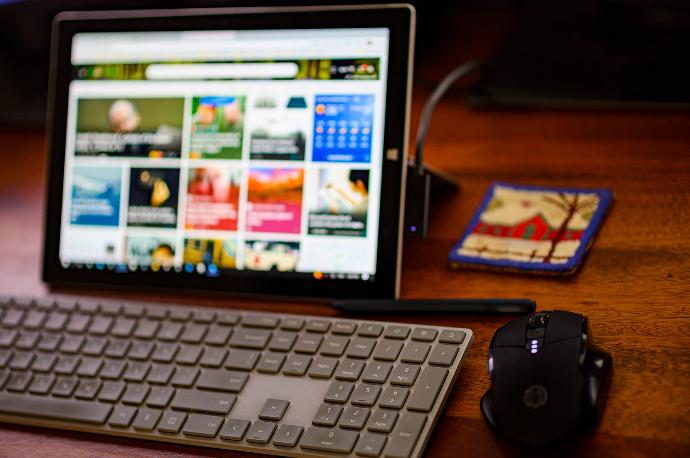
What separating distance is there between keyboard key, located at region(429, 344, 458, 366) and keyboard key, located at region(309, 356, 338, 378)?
0.28 ft

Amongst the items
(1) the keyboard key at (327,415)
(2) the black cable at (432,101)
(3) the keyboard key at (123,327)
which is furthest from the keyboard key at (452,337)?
(3) the keyboard key at (123,327)

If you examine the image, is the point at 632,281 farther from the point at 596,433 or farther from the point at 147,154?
the point at 147,154

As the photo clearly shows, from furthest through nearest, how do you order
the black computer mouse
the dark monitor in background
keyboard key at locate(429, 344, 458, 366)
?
the dark monitor in background
keyboard key at locate(429, 344, 458, 366)
the black computer mouse

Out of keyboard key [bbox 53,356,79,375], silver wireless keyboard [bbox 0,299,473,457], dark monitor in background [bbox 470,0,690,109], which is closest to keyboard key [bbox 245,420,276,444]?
silver wireless keyboard [bbox 0,299,473,457]

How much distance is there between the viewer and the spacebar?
0.67 meters

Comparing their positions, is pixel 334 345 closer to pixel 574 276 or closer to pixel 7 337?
pixel 574 276

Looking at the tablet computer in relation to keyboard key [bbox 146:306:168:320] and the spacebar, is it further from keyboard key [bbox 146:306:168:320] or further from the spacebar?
the spacebar

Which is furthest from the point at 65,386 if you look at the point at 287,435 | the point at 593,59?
the point at 593,59

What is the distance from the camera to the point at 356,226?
77 centimetres

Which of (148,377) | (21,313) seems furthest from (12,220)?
(148,377)

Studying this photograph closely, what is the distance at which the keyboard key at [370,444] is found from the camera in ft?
1.86

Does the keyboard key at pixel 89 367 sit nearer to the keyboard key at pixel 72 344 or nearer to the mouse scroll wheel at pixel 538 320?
the keyboard key at pixel 72 344

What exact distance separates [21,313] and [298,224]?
0.30 metres

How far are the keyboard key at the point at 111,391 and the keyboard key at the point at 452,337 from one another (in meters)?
0.29
